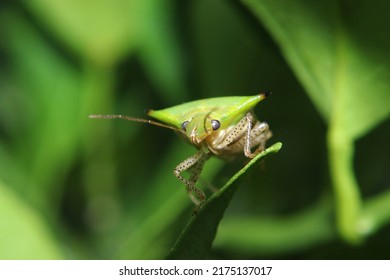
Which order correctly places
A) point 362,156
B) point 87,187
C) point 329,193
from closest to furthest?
point 329,193 < point 362,156 < point 87,187

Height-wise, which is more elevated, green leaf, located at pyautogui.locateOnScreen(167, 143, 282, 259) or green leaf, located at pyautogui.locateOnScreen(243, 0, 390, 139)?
green leaf, located at pyautogui.locateOnScreen(243, 0, 390, 139)

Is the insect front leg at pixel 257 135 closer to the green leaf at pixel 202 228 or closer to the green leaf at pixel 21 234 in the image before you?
the green leaf at pixel 202 228

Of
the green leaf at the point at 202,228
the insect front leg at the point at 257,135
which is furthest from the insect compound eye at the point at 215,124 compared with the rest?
the green leaf at the point at 202,228

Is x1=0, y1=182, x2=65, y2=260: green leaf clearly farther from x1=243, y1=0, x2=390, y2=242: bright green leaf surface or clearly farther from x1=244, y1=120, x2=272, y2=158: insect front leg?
x1=243, y1=0, x2=390, y2=242: bright green leaf surface

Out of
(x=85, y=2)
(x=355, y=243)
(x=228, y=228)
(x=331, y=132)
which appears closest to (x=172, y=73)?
(x=85, y=2)

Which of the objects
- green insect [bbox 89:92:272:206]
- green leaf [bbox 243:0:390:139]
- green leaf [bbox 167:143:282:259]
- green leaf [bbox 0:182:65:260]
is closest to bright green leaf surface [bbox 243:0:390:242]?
green leaf [bbox 243:0:390:139]

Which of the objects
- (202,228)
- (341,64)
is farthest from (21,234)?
(341,64)

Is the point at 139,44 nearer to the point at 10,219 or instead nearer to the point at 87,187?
the point at 87,187
